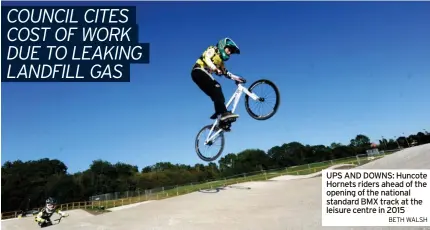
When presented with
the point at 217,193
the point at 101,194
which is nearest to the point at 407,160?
the point at 217,193

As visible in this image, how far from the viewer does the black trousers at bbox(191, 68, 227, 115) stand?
29.1 ft

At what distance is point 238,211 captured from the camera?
54.0 feet

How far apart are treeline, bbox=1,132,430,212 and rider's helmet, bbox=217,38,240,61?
1460 centimetres

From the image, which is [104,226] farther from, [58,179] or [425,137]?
[425,137]

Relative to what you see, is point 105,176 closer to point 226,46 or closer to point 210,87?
point 210,87

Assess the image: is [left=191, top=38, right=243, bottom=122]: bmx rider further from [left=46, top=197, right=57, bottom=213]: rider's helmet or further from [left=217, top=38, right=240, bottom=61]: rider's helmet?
[left=46, top=197, right=57, bottom=213]: rider's helmet

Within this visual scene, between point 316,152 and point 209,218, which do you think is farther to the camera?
point 316,152

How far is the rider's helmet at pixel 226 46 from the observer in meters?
8.28

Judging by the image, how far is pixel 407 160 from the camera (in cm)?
1983

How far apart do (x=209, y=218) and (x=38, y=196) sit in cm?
2034

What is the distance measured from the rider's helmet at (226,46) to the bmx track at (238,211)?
7.26m
